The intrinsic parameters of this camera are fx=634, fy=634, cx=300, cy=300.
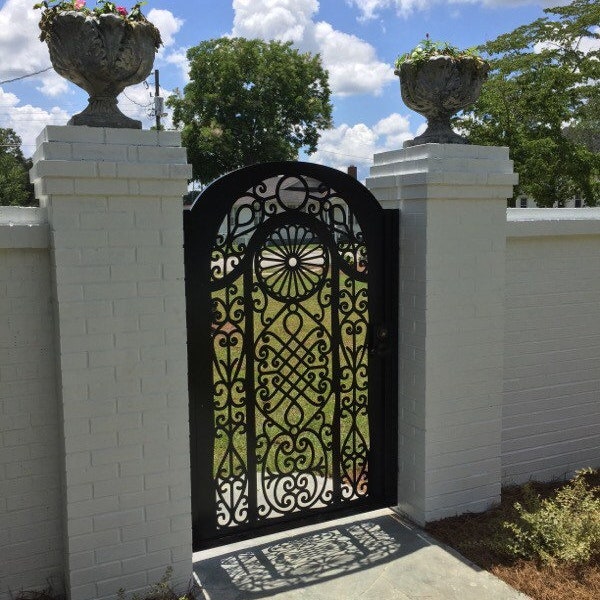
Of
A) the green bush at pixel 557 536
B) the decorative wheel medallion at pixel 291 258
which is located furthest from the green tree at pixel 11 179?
the green bush at pixel 557 536

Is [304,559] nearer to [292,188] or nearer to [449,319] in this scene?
[449,319]

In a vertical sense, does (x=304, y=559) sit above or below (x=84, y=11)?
below

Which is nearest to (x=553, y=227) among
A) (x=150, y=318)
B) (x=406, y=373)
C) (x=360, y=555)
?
(x=406, y=373)

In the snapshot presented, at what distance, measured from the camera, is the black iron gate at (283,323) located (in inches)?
147

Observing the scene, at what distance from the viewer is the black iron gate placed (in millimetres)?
3732

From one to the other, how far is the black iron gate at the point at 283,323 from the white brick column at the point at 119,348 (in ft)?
0.93

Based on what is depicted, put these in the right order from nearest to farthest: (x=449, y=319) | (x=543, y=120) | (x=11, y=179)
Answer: (x=449, y=319), (x=543, y=120), (x=11, y=179)

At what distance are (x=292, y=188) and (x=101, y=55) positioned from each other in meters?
1.43

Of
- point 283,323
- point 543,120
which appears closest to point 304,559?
point 283,323

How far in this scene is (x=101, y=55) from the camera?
10.2 feet

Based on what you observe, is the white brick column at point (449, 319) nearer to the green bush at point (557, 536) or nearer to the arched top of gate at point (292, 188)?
the arched top of gate at point (292, 188)

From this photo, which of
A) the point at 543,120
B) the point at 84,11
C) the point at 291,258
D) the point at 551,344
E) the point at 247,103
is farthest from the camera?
the point at 247,103

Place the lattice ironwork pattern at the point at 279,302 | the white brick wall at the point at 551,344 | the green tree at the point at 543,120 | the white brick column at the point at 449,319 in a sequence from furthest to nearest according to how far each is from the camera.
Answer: the green tree at the point at 543,120 < the white brick wall at the point at 551,344 < the white brick column at the point at 449,319 < the lattice ironwork pattern at the point at 279,302

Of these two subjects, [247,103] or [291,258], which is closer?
[291,258]
